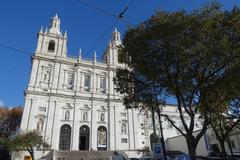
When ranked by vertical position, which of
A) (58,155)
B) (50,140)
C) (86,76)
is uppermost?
(86,76)

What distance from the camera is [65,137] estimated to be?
3681 cm

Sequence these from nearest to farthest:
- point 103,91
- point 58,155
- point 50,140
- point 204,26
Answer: point 204,26, point 58,155, point 50,140, point 103,91

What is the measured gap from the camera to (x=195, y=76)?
43.0ft

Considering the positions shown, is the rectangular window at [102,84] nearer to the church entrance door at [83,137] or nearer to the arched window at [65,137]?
the church entrance door at [83,137]

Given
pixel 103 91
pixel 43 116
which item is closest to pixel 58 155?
pixel 43 116

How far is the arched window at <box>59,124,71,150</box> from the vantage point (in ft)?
118

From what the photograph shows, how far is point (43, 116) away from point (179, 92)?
2950 cm

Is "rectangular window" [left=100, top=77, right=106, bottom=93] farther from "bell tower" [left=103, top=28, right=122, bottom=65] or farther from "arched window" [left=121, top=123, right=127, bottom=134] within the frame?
"arched window" [left=121, top=123, right=127, bottom=134]

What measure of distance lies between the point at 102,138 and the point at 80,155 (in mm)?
7194

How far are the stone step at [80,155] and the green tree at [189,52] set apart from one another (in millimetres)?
22326

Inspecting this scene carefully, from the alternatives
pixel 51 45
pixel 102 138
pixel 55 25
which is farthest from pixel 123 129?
pixel 55 25

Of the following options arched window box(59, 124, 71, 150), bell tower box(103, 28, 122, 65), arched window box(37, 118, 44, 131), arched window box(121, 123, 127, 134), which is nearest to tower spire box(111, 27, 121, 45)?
bell tower box(103, 28, 122, 65)

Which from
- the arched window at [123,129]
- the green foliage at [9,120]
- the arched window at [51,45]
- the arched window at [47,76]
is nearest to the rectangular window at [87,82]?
the arched window at [47,76]

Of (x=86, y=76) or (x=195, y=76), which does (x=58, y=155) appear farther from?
(x=195, y=76)
